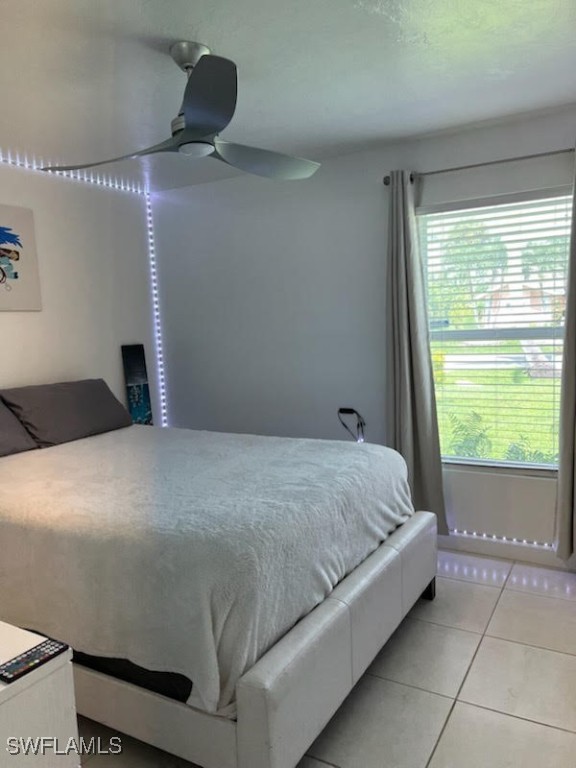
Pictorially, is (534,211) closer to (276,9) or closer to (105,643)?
(276,9)

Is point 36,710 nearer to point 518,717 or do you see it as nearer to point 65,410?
point 518,717

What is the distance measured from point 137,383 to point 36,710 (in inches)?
120

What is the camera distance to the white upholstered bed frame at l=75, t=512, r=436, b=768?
1.45 metres

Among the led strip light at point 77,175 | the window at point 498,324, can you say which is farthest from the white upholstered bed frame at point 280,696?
the led strip light at point 77,175

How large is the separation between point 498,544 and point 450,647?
103 cm

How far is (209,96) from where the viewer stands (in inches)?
73.8

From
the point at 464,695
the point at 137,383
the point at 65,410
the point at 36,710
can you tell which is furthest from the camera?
the point at 137,383

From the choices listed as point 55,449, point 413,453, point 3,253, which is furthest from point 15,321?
point 413,453

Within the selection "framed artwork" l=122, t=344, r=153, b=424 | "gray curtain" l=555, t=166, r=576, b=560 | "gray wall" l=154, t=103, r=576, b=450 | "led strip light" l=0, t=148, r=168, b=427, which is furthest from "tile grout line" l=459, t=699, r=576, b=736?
"led strip light" l=0, t=148, r=168, b=427

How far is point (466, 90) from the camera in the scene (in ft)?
8.27

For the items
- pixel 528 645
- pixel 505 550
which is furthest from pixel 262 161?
pixel 505 550

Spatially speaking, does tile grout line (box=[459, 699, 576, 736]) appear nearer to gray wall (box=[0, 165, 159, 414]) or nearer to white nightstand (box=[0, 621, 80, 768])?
white nightstand (box=[0, 621, 80, 768])

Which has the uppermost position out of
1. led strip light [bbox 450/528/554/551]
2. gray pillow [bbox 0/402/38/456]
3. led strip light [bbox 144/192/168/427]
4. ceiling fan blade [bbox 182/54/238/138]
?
ceiling fan blade [bbox 182/54/238/138]

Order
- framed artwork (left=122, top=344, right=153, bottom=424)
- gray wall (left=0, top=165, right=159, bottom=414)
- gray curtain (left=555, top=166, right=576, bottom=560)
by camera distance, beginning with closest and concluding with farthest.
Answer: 1. gray curtain (left=555, top=166, right=576, bottom=560)
2. gray wall (left=0, top=165, right=159, bottom=414)
3. framed artwork (left=122, top=344, right=153, bottom=424)
